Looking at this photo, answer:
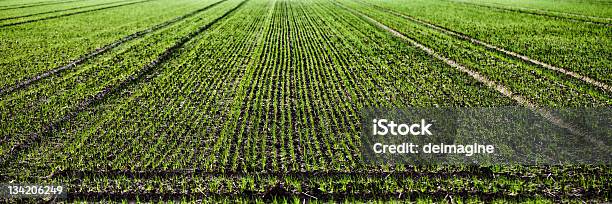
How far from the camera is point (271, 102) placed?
34.6 ft

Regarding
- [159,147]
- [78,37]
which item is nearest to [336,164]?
[159,147]

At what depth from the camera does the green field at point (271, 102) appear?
22.1 ft

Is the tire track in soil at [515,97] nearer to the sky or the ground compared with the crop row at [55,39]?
nearer to the ground

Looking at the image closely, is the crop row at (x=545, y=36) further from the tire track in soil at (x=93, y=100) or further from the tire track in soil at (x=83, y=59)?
the tire track in soil at (x=83, y=59)

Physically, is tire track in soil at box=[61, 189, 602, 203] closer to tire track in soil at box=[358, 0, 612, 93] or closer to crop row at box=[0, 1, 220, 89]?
tire track in soil at box=[358, 0, 612, 93]

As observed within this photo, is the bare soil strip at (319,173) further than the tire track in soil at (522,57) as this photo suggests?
No

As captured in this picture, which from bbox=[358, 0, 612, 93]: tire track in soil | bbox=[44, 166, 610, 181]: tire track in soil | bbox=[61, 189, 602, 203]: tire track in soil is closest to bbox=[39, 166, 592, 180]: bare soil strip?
bbox=[44, 166, 610, 181]: tire track in soil

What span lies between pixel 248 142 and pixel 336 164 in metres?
1.78

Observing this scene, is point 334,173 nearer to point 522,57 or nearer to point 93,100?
point 93,100

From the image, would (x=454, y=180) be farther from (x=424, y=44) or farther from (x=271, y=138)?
(x=424, y=44)

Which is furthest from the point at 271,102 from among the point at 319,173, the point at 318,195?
the point at 318,195

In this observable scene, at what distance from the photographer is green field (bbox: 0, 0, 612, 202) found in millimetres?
6727

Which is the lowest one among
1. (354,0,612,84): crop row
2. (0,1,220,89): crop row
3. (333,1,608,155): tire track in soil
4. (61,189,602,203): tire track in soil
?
(61,189,602,203): tire track in soil

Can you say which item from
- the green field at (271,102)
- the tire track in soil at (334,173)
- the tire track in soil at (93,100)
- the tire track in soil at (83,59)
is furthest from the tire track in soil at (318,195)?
the tire track in soil at (83,59)
